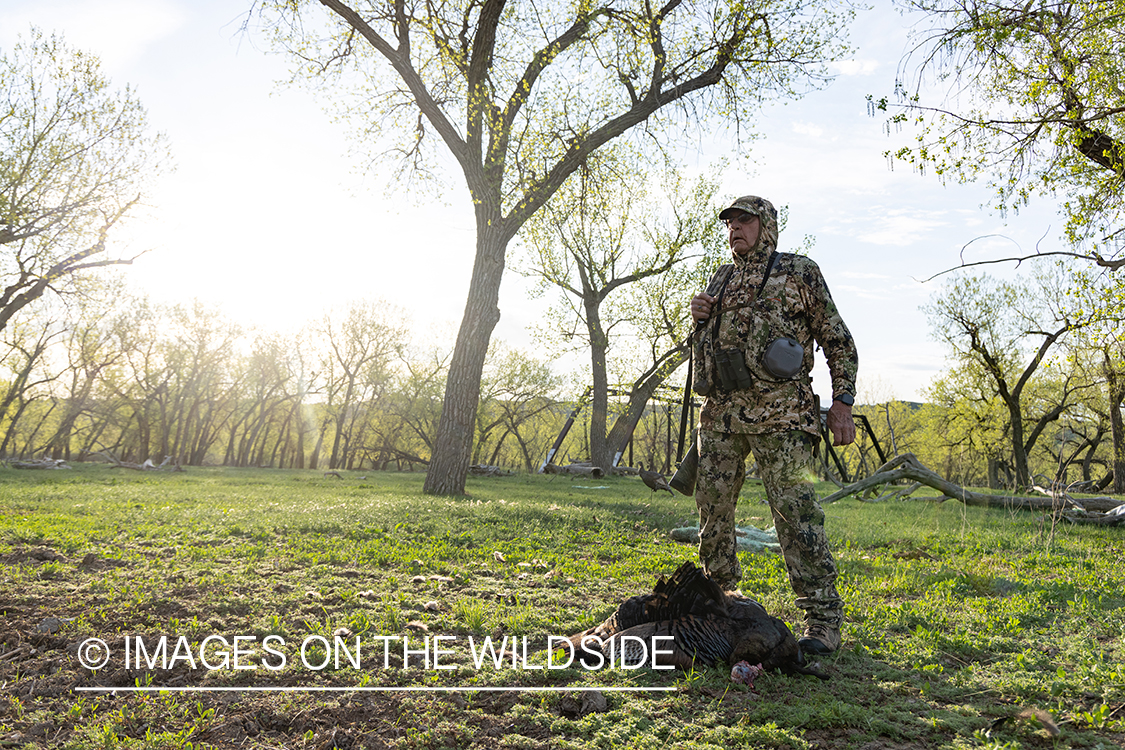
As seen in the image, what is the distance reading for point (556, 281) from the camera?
27.5m

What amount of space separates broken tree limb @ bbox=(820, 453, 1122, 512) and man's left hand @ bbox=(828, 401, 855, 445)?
801 centimetres

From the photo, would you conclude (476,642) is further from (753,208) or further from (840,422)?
(753,208)

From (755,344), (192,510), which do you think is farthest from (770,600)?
(192,510)

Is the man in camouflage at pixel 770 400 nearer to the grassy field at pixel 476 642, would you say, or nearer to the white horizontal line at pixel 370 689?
the grassy field at pixel 476 642

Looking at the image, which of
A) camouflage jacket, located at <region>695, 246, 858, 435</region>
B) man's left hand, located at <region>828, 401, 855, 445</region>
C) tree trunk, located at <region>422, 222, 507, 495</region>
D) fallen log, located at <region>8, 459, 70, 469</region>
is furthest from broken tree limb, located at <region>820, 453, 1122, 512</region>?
fallen log, located at <region>8, 459, 70, 469</region>

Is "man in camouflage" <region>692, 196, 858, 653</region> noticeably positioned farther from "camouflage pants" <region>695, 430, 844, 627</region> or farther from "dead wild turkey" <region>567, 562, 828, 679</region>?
"dead wild turkey" <region>567, 562, 828, 679</region>

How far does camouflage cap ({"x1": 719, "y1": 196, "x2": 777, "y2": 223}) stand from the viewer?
163 inches

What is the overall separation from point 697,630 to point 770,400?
153cm

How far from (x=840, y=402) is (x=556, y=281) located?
24.1 metres

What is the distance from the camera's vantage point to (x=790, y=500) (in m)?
3.79

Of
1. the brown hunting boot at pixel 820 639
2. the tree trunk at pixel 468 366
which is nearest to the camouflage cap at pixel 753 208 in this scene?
the brown hunting boot at pixel 820 639

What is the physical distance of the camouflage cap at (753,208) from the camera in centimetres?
415

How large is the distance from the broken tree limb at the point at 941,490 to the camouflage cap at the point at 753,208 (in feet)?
27.8

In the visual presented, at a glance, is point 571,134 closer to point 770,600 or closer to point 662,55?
point 662,55
